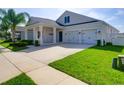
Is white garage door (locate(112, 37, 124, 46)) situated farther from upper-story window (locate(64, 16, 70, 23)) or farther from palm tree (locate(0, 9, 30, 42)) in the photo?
palm tree (locate(0, 9, 30, 42))

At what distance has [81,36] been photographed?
21.6 m

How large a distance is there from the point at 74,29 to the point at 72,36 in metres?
1.30

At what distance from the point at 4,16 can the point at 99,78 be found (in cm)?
2227

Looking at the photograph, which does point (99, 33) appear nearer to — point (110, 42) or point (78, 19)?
point (110, 42)

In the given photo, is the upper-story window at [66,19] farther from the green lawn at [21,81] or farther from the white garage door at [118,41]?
the green lawn at [21,81]

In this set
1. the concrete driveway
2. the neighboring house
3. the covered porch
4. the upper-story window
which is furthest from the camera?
the upper-story window

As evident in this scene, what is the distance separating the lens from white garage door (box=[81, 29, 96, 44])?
19.9 m

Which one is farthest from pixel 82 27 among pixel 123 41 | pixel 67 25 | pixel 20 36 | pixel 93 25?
pixel 20 36

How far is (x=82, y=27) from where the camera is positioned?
69.4 feet

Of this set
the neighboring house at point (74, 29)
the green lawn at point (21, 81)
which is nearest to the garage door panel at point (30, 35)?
the neighboring house at point (74, 29)

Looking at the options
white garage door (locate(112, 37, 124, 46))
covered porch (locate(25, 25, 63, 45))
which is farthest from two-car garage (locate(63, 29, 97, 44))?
white garage door (locate(112, 37, 124, 46))

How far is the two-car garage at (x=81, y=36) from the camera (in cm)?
2003

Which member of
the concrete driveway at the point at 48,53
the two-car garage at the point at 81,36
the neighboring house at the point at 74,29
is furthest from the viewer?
the two-car garage at the point at 81,36
